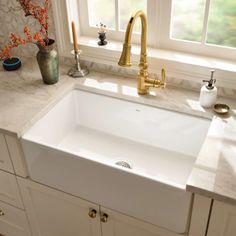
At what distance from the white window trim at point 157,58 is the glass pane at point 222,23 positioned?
88 mm

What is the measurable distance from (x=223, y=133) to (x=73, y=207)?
0.70 meters

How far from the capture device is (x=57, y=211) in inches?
61.5

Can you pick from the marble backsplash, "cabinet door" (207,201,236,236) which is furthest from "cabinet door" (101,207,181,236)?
the marble backsplash

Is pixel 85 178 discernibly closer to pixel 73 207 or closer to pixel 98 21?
pixel 73 207

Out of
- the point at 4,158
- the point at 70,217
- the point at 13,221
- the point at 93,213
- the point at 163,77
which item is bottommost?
the point at 13,221

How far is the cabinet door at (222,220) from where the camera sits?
1.11 metres

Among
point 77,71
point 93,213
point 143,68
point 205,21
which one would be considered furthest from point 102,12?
point 93,213

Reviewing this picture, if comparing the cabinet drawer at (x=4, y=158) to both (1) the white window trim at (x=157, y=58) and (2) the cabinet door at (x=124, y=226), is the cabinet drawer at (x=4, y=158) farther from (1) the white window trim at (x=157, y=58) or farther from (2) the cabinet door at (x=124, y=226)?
(1) the white window trim at (x=157, y=58)

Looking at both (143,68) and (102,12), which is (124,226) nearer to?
(143,68)

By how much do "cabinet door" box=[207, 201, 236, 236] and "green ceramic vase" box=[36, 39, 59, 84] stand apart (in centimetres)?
94

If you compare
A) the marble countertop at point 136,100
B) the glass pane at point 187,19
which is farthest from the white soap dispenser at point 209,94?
the glass pane at point 187,19

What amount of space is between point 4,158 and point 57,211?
0.33 m

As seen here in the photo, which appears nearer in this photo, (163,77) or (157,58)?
(163,77)

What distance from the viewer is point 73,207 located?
1.49 meters
